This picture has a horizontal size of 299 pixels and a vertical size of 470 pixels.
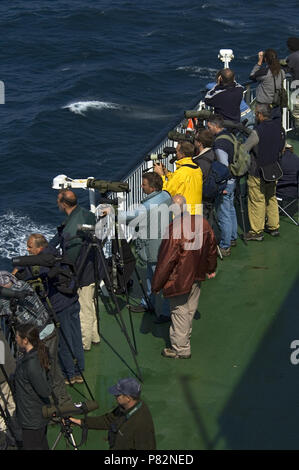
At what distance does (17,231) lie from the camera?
31.7 meters

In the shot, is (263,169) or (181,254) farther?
(263,169)

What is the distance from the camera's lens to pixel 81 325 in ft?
33.0

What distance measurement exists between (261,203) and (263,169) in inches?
19.4

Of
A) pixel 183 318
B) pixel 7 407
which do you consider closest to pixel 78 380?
pixel 7 407

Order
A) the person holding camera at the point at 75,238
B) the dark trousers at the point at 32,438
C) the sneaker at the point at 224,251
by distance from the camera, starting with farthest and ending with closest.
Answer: the sneaker at the point at 224,251 < the person holding camera at the point at 75,238 < the dark trousers at the point at 32,438

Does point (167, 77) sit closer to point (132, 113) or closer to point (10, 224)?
point (132, 113)

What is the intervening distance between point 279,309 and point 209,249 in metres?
1.70

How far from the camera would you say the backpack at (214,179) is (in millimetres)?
11172

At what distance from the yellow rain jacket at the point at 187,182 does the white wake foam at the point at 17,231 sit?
1982 cm

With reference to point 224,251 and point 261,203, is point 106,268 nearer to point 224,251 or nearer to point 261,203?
point 224,251

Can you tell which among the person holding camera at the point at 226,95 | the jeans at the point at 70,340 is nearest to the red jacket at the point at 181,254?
the jeans at the point at 70,340

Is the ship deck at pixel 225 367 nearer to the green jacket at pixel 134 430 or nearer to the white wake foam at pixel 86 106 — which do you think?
the green jacket at pixel 134 430
